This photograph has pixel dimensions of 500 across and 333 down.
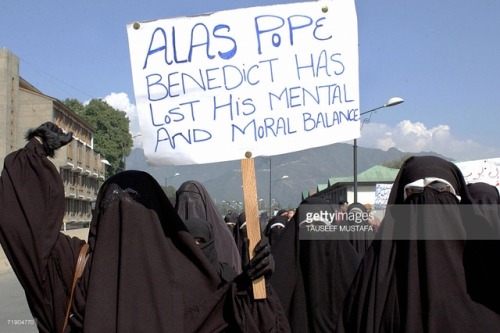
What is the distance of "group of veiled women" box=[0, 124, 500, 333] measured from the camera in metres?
3.00

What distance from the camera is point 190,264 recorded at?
325 centimetres

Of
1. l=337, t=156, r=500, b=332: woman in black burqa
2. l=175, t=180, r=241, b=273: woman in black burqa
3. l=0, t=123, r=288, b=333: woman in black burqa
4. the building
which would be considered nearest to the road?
l=175, t=180, r=241, b=273: woman in black burqa

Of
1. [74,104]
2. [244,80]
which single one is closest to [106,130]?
[74,104]

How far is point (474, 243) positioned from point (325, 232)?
8.46ft

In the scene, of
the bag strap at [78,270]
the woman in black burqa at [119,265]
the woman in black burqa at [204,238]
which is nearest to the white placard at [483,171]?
the woman in black burqa at [204,238]

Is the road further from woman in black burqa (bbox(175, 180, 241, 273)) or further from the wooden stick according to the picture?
the wooden stick

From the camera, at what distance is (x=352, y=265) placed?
18.6ft

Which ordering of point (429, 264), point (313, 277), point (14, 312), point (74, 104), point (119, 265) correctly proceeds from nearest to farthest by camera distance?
1. point (119, 265)
2. point (429, 264)
3. point (313, 277)
4. point (14, 312)
5. point (74, 104)

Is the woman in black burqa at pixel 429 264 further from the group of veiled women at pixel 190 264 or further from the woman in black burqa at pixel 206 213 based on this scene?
the woman in black burqa at pixel 206 213

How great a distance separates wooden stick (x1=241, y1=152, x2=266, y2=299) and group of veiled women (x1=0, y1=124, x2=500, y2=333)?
4cm

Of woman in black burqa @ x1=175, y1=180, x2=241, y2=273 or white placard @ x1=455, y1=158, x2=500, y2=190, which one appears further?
white placard @ x1=455, y1=158, x2=500, y2=190

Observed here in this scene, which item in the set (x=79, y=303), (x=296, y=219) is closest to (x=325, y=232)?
(x=296, y=219)

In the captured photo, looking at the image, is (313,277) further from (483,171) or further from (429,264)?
(483,171)

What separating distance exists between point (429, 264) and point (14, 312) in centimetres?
918
